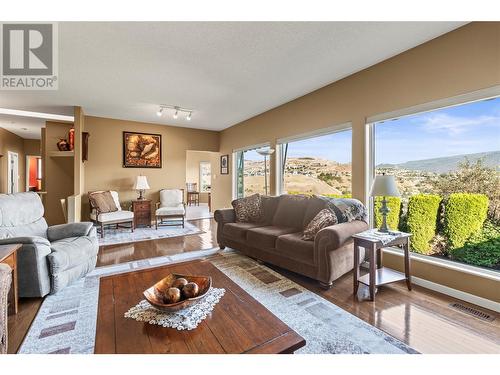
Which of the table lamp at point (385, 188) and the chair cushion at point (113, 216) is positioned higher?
the table lamp at point (385, 188)

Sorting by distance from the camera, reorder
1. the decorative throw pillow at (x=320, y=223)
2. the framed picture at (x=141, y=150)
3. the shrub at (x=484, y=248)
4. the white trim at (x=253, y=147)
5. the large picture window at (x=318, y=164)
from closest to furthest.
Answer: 1. the shrub at (x=484, y=248)
2. the decorative throw pillow at (x=320, y=223)
3. the large picture window at (x=318, y=164)
4. the white trim at (x=253, y=147)
5. the framed picture at (x=141, y=150)

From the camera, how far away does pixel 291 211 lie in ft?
11.8

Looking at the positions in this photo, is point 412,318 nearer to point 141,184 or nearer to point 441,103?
point 441,103

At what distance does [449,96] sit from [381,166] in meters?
1.02

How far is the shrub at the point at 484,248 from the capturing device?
223cm

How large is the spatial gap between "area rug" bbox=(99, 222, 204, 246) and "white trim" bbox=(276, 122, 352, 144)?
2.73 m

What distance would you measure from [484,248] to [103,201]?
604cm

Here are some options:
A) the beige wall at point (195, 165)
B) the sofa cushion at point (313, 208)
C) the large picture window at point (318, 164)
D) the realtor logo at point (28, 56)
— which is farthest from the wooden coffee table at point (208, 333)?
the beige wall at point (195, 165)

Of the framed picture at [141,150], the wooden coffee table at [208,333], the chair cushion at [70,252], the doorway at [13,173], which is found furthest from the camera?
the doorway at [13,173]

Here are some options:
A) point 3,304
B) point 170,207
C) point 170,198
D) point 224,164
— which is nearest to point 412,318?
point 3,304

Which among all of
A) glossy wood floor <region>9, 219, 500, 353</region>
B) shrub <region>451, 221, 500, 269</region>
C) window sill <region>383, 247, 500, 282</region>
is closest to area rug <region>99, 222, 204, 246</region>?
glossy wood floor <region>9, 219, 500, 353</region>

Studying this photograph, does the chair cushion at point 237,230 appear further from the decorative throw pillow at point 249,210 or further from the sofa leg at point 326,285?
the sofa leg at point 326,285

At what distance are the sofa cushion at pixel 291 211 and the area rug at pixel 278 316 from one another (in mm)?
886
